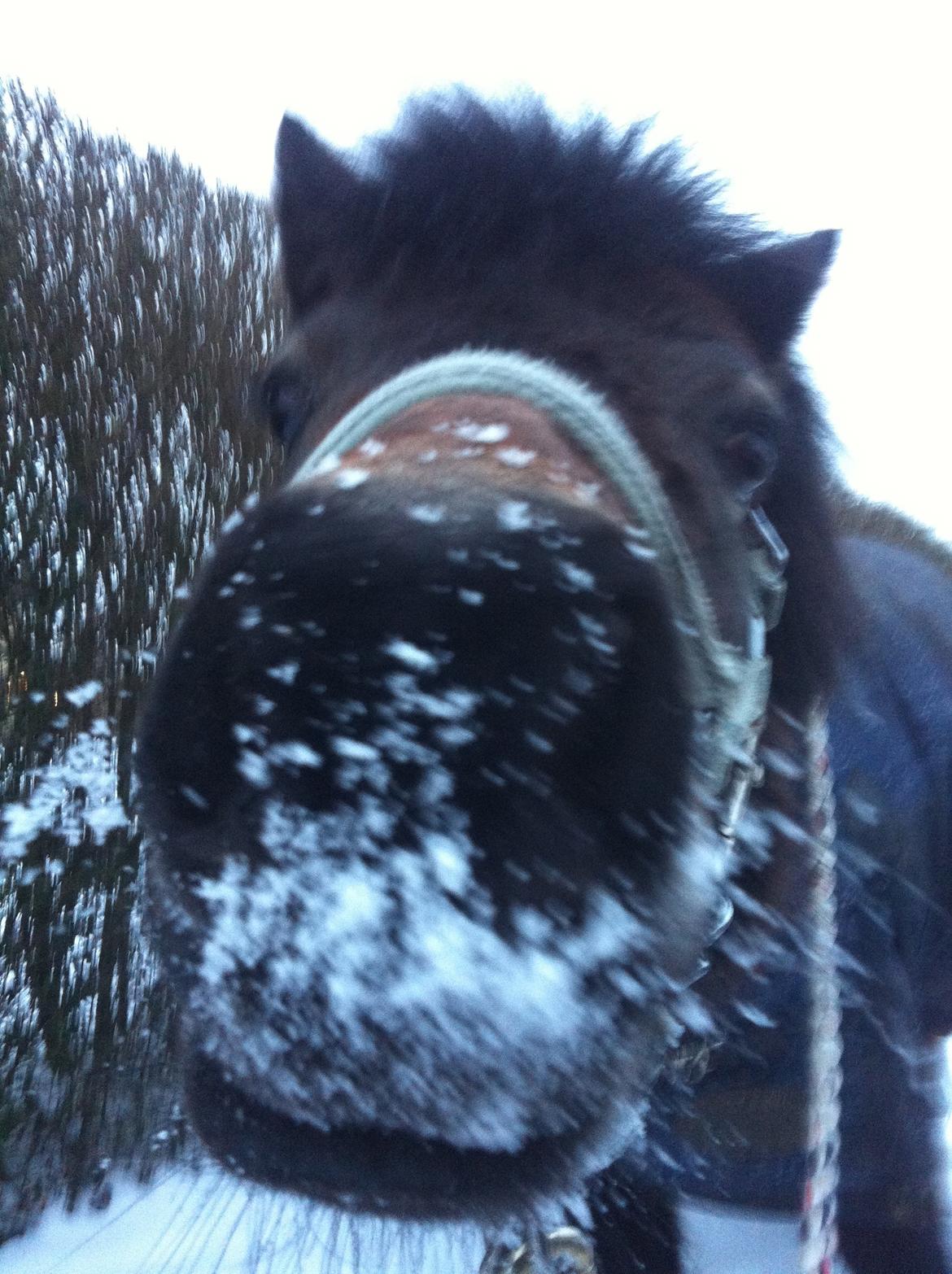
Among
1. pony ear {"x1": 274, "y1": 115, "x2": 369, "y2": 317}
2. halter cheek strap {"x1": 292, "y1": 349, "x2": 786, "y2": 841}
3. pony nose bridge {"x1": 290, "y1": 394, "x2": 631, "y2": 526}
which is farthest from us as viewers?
pony ear {"x1": 274, "y1": 115, "x2": 369, "y2": 317}

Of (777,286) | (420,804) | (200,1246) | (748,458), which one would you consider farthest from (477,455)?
(200,1246)

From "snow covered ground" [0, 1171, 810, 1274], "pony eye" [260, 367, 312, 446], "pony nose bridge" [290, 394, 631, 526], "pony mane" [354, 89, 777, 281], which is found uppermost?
"pony mane" [354, 89, 777, 281]

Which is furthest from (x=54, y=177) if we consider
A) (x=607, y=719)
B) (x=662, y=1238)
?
(x=662, y=1238)

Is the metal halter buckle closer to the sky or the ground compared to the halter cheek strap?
closer to the ground

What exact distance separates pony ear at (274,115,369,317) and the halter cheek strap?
1.50 feet

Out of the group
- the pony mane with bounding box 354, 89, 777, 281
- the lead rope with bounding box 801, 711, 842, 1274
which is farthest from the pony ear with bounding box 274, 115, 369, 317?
the lead rope with bounding box 801, 711, 842, 1274

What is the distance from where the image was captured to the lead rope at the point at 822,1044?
1.02m

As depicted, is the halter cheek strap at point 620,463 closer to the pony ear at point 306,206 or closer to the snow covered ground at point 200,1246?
the pony ear at point 306,206

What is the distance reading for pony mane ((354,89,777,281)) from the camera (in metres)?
1.17

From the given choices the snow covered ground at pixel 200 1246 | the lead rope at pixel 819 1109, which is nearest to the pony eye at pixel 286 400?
the lead rope at pixel 819 1109

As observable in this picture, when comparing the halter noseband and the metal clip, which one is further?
the metal clip

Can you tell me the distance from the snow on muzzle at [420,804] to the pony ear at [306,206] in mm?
818

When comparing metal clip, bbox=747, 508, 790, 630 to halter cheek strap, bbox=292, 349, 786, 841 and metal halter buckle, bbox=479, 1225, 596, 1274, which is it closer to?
halter cheek strap, bbox=292, 349, 786, 841

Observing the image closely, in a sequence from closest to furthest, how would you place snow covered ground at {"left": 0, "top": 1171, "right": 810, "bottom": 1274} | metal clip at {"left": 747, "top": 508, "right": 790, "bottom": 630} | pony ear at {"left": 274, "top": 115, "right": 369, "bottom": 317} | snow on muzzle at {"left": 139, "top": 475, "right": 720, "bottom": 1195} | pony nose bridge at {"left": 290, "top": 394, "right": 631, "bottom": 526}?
snow on muzzle at {"left": 139, "top": 475, "right": 720, "bottom": 1195} → pony nose bridge at {"left": 290, "top": 394, "right": 631, "bottom": 526} → metal clip at {"left": 747, "top": 508, "right": 790, "bottom": 630} → pony ear at {"left": 274, "top": 115, "right": 369, "bottom": 317} → snow covered ground at {"left": 0, "top": 1171, "right": 810, "bottom": 1274}
